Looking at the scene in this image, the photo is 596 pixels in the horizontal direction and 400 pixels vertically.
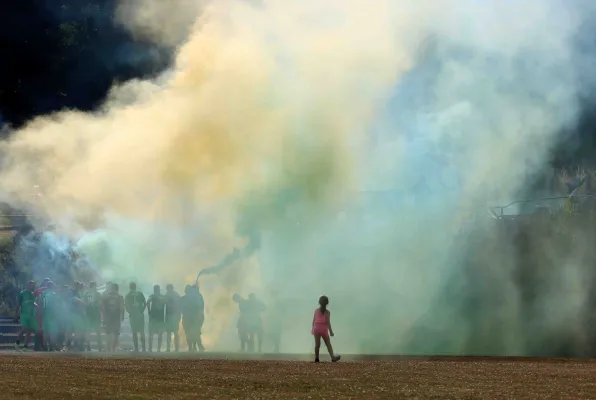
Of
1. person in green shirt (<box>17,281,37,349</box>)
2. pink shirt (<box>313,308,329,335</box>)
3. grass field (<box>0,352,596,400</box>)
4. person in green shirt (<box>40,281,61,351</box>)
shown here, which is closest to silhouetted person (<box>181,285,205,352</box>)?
person in green shirt (<box>40,281,61,351</box>)

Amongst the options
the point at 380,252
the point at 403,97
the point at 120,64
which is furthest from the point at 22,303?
the point at 120,64

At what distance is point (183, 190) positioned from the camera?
40.5m

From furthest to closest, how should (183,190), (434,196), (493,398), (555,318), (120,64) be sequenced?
(120,64) → (183,190) → (434,196) → (555,318) → (493,398)

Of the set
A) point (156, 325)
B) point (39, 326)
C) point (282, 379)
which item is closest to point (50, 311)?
point (39, 326)

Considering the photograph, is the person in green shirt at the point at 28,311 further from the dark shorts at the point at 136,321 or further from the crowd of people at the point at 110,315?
the dark shorts at the point at 136,321

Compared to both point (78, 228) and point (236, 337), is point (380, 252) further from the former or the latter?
point (78, 228)

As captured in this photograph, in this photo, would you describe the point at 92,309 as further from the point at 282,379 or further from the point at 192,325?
the point at 282,379

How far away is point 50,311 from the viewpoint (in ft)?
115

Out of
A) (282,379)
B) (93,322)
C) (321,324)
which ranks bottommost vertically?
(282,379)

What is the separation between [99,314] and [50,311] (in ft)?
5.58

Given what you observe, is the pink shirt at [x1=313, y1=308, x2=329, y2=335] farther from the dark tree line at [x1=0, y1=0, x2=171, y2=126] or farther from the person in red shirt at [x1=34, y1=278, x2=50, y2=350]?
the dark tree line at [x1=0, y1=0, x2=171, y2=126]

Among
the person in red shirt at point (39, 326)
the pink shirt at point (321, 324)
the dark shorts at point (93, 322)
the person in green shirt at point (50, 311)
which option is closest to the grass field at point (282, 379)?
the pink shirt at point (321, 324)

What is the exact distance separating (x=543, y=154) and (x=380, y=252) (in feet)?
22.9

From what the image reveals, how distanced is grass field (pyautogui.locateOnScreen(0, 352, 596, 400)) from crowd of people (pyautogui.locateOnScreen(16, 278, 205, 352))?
6.79 m
